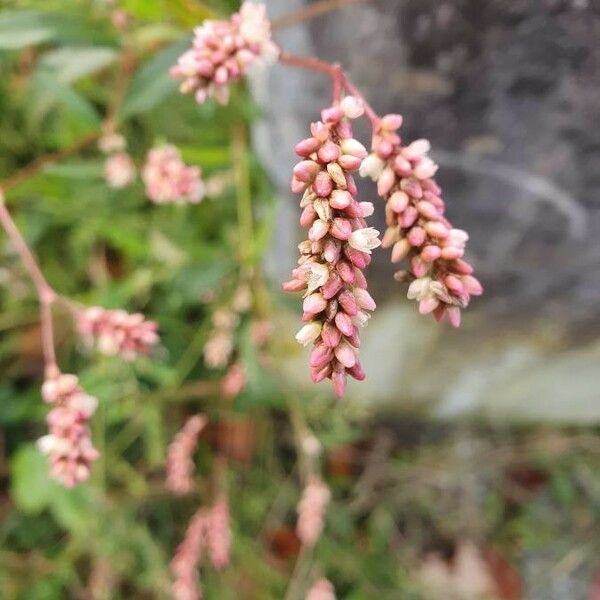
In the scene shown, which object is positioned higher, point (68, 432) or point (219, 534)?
point (68, 432)

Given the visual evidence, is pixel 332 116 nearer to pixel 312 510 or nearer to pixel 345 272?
pixel 345 272

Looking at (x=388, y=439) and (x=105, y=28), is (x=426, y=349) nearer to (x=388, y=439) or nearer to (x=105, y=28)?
(x=388, y=439)

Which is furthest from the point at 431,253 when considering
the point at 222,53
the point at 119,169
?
the point at 119,169

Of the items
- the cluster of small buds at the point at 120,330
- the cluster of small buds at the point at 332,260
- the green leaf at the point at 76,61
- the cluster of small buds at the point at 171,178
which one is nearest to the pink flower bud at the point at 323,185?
the cluster of small buds at the point at 332,260

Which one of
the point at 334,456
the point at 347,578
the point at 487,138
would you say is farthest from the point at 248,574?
the point at 487,138

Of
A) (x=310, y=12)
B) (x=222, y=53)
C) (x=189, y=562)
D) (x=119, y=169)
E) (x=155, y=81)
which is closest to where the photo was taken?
(x=222, y=53)

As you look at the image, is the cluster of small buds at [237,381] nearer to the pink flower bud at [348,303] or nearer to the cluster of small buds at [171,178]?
the cluster of small buds at [171,178]
